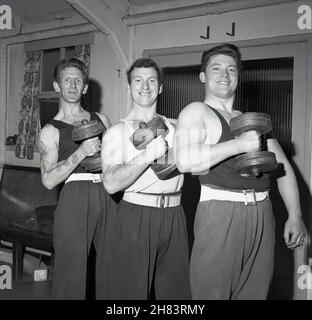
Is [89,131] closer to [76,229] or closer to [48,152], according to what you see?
[48,152]

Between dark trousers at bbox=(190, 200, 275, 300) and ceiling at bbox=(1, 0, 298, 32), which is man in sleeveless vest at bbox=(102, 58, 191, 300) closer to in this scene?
dark trousers at bbox=(190, 200, 275, 300)

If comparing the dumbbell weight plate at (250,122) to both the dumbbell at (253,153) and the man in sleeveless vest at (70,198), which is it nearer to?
the dumbbell at (253,153)

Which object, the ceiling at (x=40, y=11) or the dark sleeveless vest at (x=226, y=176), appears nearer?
the dark sleeveless vest at (x=226, y=176)

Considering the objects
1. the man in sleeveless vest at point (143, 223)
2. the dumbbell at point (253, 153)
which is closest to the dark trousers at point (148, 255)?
the man in sleeveless vest at point (143, 223)

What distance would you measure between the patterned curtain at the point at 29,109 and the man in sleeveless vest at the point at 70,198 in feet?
4.23

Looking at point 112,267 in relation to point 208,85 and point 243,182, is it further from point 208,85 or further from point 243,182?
point 208,85

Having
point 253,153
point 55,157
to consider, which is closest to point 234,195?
point 253,153

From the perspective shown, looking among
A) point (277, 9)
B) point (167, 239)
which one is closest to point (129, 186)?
point (167, 239)

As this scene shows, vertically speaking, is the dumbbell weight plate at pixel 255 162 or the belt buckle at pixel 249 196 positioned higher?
the dumbbell weight plate at pixel 255 162

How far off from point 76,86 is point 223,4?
904 mm

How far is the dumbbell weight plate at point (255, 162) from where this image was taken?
1.09 m

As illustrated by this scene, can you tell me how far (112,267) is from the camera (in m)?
1.34

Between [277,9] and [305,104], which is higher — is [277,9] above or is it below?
above
